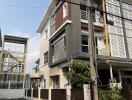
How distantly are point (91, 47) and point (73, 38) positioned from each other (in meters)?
6.10

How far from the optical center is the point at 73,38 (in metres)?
15.6

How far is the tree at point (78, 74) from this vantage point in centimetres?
1226

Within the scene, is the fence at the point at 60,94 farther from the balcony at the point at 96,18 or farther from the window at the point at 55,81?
the balcony at the point at 96,18

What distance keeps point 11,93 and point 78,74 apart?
1668cm

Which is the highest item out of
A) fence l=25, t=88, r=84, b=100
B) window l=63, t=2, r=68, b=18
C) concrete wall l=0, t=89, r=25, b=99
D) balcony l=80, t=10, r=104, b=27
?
window l=63, t=2, r=68, b=18

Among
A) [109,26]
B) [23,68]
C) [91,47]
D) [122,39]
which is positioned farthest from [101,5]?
[23,68]

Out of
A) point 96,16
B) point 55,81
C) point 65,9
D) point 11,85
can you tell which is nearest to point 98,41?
point 96,16

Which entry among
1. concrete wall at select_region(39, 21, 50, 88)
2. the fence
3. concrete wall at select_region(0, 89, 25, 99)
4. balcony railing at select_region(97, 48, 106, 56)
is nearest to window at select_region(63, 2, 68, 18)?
balcony railing at select_region(97, 48, 106, 56)

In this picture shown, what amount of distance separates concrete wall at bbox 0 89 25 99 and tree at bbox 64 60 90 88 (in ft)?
52.2

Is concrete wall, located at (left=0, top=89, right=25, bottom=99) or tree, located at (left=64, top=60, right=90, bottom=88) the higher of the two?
tree, located at (left=64, top=60, right=90, bottom=88)

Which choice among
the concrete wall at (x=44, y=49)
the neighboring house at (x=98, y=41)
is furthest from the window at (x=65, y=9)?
the concrete wall at (x=44, y=49)

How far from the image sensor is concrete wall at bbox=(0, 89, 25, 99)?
25.6 m

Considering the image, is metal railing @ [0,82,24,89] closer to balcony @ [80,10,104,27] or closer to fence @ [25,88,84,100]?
fence @ [25,88,84,100]

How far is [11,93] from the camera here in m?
26.1
